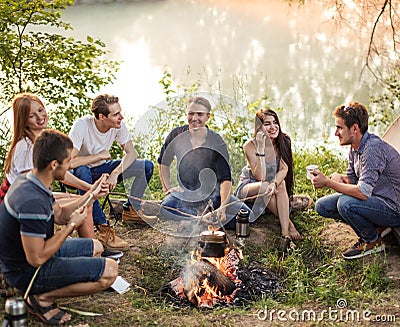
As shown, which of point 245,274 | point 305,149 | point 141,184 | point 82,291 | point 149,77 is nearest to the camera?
point 82,291

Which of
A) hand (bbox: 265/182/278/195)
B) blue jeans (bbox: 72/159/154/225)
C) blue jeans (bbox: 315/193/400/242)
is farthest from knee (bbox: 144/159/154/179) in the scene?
blue jeans (bbox: 315/193/400/242)

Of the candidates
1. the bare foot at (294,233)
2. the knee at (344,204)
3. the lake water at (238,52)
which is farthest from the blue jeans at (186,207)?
the lake water at (238,52)

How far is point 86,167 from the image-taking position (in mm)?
4281

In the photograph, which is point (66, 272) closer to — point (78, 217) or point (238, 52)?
point (78, 217)

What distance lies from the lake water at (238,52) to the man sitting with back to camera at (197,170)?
2580 mm

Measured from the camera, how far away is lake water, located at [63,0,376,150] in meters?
8.89

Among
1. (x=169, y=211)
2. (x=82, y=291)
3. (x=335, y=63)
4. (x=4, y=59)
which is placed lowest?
(x=82, y=291)

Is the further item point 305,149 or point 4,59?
point 305,149

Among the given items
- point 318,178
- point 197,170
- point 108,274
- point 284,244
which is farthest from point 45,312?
point 318,178

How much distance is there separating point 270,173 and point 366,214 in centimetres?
71

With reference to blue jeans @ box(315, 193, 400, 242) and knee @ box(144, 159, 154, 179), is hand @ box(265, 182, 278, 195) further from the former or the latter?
knee @ box(144, 159, 154, 179)

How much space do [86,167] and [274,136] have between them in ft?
4.30

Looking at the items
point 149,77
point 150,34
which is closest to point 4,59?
point 149,77

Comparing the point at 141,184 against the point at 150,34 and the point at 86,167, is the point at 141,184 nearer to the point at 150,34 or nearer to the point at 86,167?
the point at 86,167
